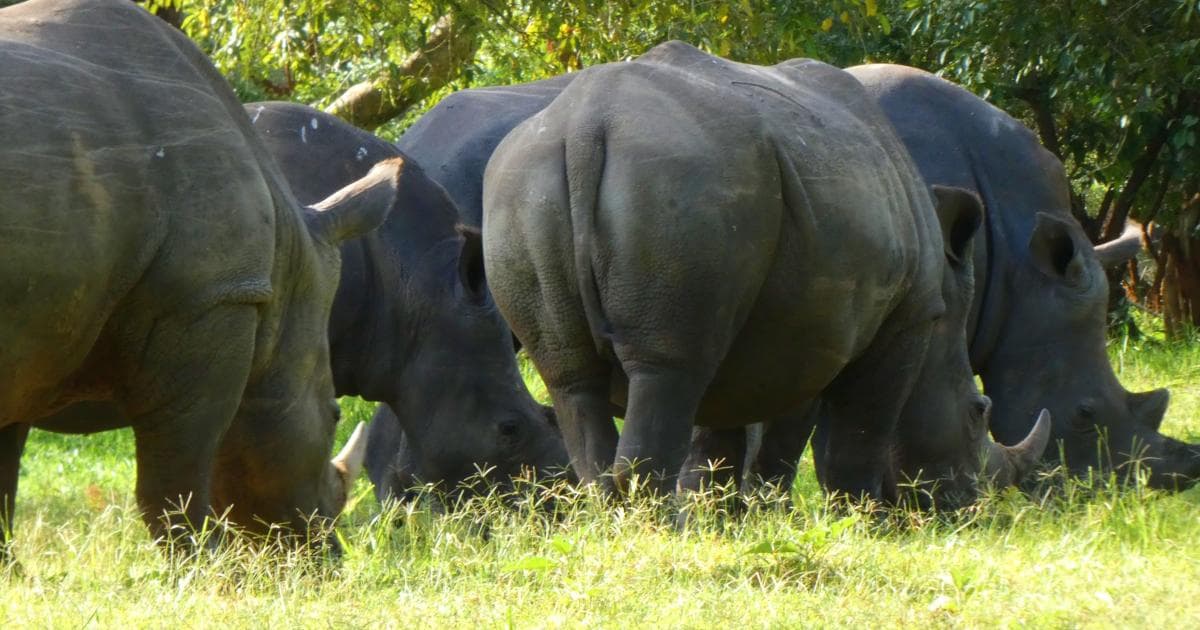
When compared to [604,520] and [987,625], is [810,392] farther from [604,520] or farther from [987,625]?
[987,625]

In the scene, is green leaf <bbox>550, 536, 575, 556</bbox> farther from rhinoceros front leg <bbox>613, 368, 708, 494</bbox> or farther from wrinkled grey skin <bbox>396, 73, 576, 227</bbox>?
wrinkled grey skin <bbox>396, 73, 576, 227</bbox>

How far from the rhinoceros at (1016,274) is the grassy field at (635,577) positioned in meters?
2.08

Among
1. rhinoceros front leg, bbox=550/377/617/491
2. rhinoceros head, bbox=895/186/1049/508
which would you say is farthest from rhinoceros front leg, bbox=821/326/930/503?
rhinoceros front leg, bbox=550/377/617/491

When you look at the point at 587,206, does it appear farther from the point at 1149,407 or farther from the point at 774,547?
the point at 1149,407

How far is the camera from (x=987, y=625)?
4.83 metres

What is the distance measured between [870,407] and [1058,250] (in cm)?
196

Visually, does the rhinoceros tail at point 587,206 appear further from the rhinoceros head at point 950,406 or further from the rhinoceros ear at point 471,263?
the rhinoceros head at point 950,406

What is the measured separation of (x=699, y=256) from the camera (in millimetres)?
6047

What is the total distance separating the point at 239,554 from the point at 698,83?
2.40 meters

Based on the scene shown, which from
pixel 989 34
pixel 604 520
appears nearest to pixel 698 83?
pixel 604 520

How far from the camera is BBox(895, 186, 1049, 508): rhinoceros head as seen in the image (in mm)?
7637

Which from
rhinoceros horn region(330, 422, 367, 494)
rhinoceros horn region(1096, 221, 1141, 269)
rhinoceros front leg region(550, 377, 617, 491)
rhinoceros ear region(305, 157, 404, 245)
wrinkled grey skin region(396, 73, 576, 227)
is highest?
rhinoceros ear region(305, 157, 404, 245)

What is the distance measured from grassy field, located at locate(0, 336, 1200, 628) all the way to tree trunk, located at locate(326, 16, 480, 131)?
6.25 m

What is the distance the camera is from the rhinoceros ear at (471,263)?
7906mm
